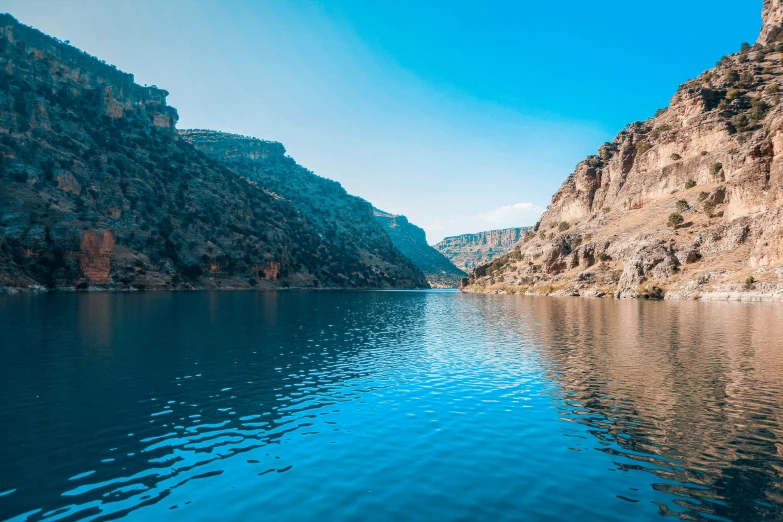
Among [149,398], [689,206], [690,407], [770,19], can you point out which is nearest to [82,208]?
[149,398]

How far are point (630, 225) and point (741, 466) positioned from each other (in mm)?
140411

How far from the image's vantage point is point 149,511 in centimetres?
1197

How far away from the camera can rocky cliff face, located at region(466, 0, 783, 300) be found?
94562 mm

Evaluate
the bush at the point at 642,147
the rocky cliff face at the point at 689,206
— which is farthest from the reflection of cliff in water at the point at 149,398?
the bush at the point at 642,147

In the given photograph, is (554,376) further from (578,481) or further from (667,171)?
(667,171)

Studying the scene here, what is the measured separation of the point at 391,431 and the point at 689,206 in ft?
440

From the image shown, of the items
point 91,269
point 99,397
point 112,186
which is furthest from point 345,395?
point 112,186

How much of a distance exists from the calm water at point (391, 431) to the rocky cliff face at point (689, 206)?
6607 cm

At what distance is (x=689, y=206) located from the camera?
401ft

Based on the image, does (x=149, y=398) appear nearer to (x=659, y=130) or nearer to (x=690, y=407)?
(x=690, y=407)

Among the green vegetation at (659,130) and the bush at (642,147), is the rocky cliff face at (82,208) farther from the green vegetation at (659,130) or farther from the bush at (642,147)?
the green vegetation at (659,130)

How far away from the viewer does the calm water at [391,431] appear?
12.5 m

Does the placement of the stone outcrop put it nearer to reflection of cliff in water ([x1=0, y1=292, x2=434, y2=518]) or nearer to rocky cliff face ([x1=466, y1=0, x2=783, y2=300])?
reflection of cliff in water ([x1=0, y1=292, x2=434, y2=518])

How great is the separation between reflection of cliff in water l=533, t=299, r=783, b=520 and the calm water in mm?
108
